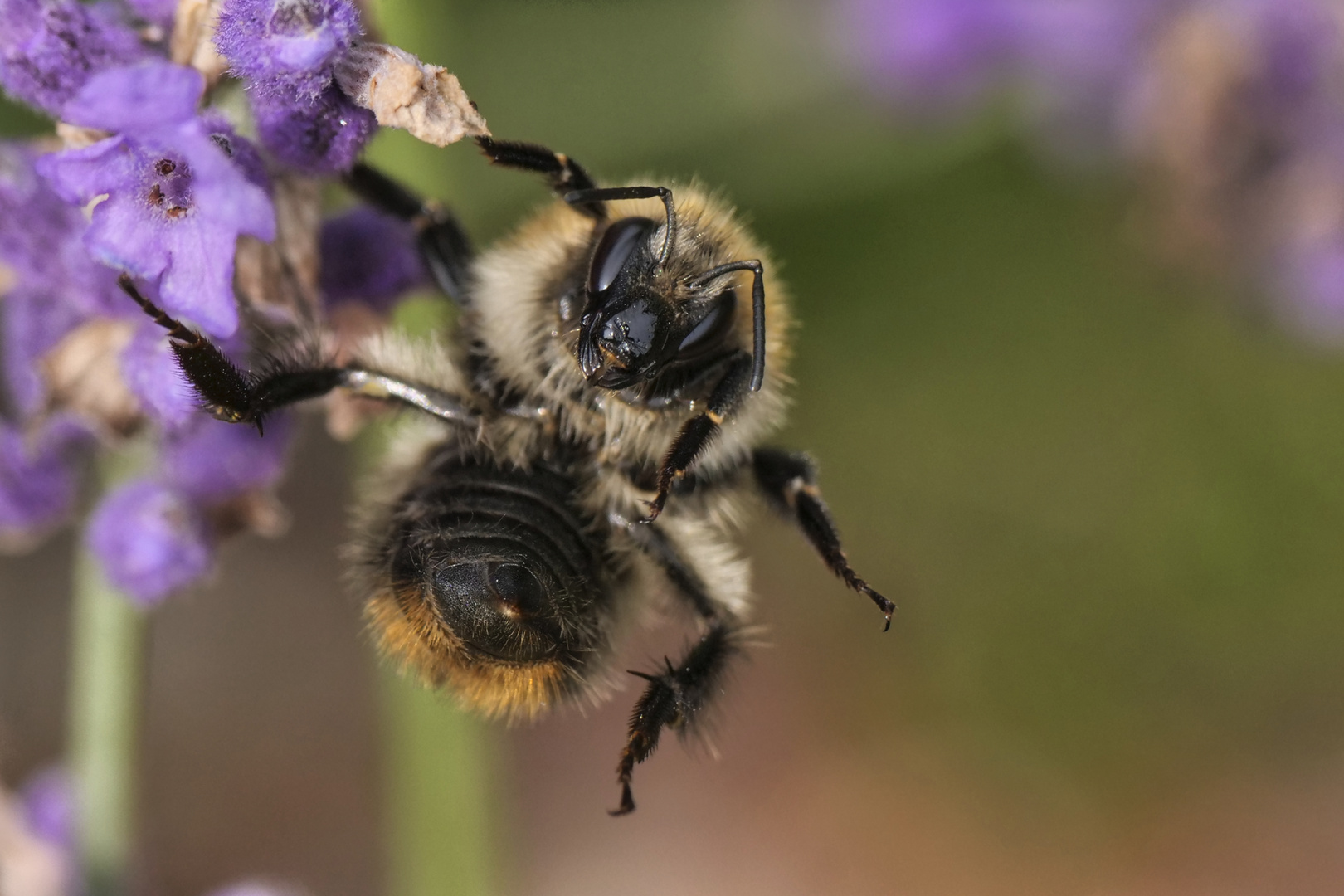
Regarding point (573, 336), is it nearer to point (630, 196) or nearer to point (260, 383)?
point (630, 196)

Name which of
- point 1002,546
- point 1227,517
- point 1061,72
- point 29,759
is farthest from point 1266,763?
point 29,759

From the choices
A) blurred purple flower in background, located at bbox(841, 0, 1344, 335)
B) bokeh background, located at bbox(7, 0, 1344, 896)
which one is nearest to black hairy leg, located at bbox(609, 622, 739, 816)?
bokeh background, located at bbox(7, 0, 1344, 896)

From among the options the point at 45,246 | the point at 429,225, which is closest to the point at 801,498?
the point at 429,225

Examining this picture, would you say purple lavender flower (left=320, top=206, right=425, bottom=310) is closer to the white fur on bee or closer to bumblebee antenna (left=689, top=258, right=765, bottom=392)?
the white fur on bee

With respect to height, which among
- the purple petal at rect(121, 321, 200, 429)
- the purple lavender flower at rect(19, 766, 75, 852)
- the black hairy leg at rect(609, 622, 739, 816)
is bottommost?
the purple lavender flower at rect(19, 766, 75, 852)

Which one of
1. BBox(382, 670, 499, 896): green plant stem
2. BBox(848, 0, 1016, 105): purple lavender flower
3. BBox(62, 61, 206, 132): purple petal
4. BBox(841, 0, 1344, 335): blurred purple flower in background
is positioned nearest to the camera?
BBox(62, 61, 206, 132): purple petal
